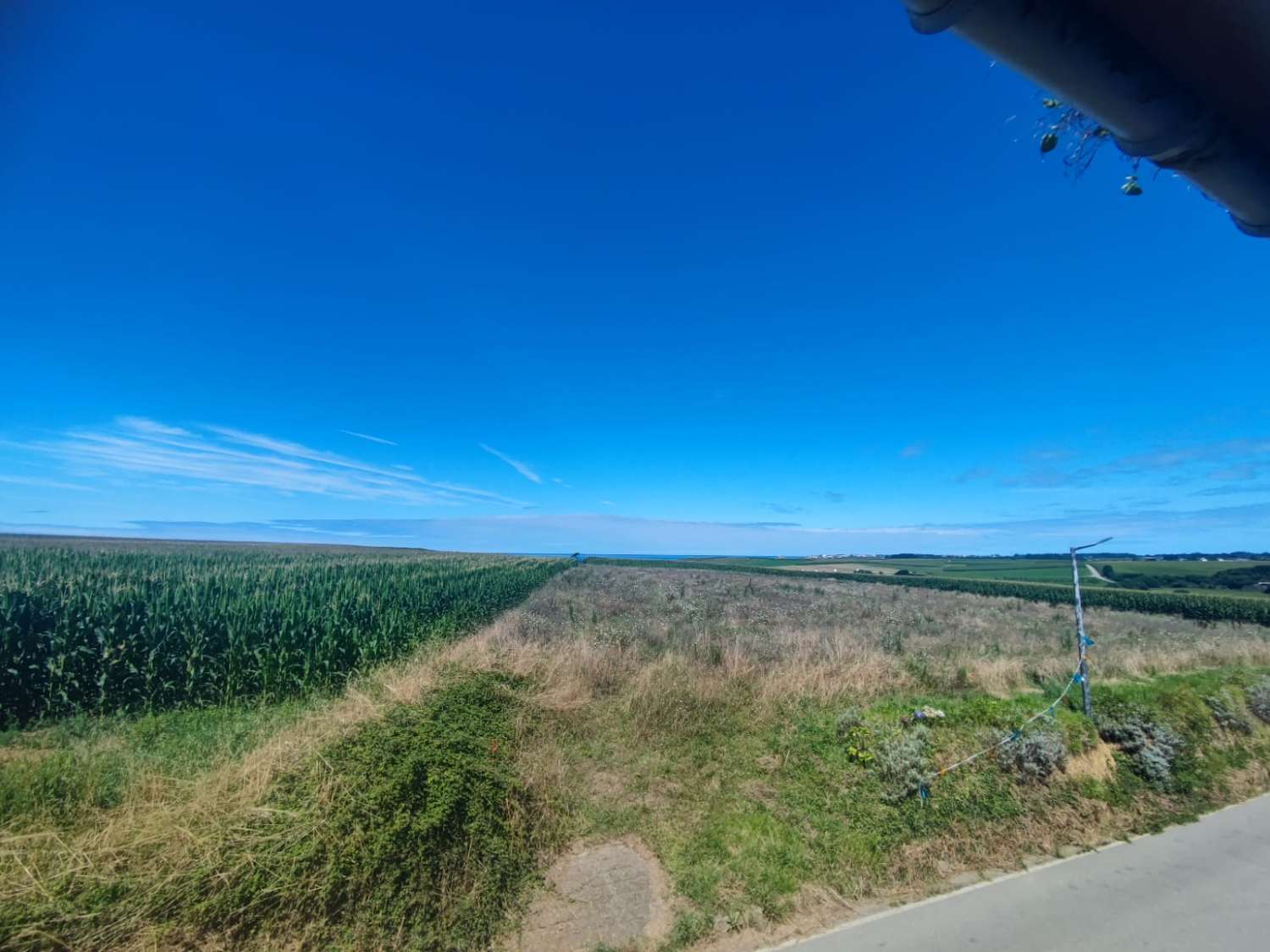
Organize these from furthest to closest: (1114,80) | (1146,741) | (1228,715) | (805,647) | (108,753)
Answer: (805,647) → (1228,715) → (1146,741) → (108,753) → (1114,80)

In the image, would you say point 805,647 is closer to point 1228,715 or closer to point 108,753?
point 1228,715

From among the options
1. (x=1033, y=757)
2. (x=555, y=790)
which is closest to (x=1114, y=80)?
(x=555, y=790)

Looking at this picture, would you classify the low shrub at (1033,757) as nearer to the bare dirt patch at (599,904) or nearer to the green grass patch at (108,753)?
the bare dirt patch at (599,904)

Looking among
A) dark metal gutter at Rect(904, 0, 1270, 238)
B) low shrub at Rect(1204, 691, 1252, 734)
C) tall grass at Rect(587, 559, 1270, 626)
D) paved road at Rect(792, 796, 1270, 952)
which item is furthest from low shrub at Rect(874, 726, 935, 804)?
tall grass at Rect(587, 559, 1270, 626)

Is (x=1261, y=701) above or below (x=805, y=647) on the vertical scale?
below

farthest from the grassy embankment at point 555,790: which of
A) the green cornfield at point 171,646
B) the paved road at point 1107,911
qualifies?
the green cornfield at point 171,646

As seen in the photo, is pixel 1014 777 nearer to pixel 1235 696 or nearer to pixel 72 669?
pixel 1235 696
